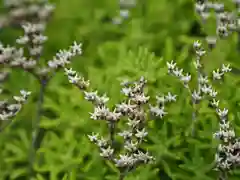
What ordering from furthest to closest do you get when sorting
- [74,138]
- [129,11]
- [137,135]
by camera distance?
[129,11] → [74,138] → [137,135]

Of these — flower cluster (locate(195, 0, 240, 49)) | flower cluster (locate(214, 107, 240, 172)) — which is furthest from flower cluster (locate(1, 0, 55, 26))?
flower cluster (locate(214, 107, 240, 172))

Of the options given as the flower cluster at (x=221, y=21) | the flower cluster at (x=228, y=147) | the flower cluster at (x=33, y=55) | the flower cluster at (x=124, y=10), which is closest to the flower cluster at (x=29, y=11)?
the flower cluster at (x=33, y=55)

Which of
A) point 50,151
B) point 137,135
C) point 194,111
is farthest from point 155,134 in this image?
point 50,151

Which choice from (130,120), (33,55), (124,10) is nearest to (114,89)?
(33,55)

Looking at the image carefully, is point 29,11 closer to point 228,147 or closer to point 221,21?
point 221,21

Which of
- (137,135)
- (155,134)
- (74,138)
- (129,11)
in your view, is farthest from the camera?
(129,11)

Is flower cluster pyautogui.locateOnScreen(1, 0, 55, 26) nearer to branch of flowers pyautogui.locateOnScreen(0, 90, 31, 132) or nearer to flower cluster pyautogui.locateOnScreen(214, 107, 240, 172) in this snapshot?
branch of flowers pyautogui.locateOnScreen(0, 90, 31, 132)

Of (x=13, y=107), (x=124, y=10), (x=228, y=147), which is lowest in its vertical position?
(x=228, y=147)

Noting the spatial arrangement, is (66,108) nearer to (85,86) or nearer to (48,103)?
(48,103)

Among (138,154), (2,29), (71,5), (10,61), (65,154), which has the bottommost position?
(138,154)
